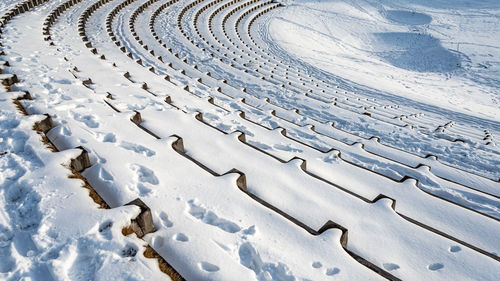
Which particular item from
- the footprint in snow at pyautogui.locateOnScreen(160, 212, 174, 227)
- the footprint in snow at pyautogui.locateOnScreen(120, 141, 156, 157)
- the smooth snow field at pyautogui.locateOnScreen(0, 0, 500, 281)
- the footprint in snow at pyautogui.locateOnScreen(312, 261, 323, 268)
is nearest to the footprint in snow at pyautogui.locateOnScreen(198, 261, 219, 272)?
the smooth snow field at pyautogui.locateOnScreen(0, 0, 500, 281)

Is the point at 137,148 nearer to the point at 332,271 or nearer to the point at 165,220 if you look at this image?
the point at 165,220

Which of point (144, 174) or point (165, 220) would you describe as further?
point (144, 174)

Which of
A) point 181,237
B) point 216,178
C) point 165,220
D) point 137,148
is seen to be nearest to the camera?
point 181,237

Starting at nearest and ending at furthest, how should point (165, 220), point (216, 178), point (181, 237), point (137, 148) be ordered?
point (181, 237) < point (165, 220) < point (216, 178) < point (137, 148)

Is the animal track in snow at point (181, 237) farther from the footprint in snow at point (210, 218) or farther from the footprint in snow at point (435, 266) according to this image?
the footprint in snow at point (435, 266)

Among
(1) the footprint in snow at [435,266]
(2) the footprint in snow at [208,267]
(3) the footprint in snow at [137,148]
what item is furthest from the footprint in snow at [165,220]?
(1) the footprint in snow at [435,266]

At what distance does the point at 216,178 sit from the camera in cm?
211

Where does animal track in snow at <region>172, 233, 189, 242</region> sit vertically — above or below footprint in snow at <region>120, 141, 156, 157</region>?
below

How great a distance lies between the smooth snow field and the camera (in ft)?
4.91

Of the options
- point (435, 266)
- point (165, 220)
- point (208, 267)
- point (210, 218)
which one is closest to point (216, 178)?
point (210, 218)

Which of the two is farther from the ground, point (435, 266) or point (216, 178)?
point (216, 178)

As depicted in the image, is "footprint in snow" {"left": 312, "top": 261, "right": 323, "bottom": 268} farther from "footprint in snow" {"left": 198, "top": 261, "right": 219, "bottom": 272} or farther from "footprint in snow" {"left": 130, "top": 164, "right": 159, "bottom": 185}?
"footprint in snow" {"left": 130, "top": 164, "right": 159, "bottom": 185}

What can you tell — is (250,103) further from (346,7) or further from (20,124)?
(346,7)

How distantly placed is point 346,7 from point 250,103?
21.1 m
